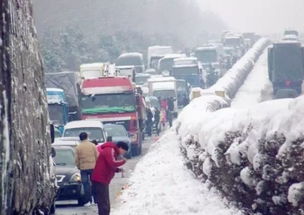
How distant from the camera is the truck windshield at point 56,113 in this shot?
126 ft

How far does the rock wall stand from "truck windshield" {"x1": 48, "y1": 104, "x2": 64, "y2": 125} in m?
23.3

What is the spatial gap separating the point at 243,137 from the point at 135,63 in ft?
189

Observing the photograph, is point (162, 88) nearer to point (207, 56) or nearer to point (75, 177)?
point (207, 56)

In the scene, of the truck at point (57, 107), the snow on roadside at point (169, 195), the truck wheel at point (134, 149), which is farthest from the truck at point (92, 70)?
the snow on roadside at point (169, 195)

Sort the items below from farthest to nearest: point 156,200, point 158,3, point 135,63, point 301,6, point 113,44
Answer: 1. point 158,3
2. point 301,6
3. point 113,44
4. point 135,63
5. point 156,200

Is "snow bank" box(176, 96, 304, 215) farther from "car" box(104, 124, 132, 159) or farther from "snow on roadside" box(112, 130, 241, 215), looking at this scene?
"car" box(104, 124, 132, 159)

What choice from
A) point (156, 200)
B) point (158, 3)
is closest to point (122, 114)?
point (156, 200)

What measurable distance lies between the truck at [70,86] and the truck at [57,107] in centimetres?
148

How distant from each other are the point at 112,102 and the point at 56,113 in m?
2.60

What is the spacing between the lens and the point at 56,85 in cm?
4259

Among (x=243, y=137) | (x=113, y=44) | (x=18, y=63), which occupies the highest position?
(x=18, y=63)

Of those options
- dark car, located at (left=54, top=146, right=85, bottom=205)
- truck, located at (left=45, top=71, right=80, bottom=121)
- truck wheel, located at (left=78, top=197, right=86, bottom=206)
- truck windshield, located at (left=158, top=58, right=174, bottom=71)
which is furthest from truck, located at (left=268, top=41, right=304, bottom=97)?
truck wheel, located at (left=78, top=197, right=86, bottom=206)

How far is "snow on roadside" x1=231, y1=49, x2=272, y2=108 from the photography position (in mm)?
52938

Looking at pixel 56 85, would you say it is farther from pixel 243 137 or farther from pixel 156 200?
pixel 243 137
